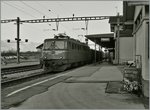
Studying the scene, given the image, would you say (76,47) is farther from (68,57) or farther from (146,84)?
(146,84)

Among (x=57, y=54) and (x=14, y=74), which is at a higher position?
(x=57, y=54)

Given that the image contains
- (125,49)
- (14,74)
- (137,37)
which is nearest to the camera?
(137,37)

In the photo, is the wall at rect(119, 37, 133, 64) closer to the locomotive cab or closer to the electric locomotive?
the electric locomotive

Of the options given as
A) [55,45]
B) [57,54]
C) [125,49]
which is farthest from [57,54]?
[125,49]

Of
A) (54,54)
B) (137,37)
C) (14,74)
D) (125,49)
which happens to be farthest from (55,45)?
(125,49)

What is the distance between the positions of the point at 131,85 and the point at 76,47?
58.2 feet

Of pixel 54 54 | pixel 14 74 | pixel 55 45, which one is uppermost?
pixel 55 45

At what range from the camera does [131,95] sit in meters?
9.62

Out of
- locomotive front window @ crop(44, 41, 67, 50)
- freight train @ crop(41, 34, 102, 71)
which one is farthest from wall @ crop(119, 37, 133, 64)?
locomotive front window @ crop(44, 41, 67, 50)

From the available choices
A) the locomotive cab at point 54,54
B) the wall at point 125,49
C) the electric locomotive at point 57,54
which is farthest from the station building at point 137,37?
the locomotive cab at point 54,54

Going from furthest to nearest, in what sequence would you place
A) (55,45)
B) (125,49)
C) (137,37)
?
(125,49)
(55,45)
(137,37)

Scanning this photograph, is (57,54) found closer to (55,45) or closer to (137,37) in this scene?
(55,45)

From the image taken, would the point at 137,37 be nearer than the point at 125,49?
Yes

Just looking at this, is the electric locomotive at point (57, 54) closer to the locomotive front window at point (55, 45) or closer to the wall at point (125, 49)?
the locomotive front window at point (55, 45)
